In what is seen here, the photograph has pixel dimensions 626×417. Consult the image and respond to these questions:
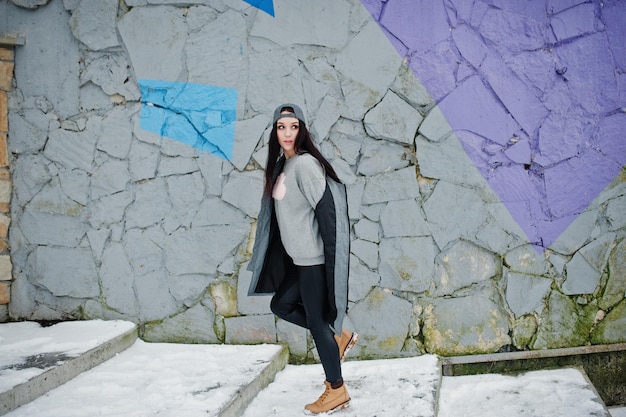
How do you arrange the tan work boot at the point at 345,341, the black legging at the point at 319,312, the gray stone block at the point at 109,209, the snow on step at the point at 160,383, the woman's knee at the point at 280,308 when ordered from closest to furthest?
the snow on step at the point at 160,383 → the black legging at the point at 319,312 → the woman's knee at the point at 280,308 → the tan work boot at the point at 345,341 → the gray stone block at the point at 109,209

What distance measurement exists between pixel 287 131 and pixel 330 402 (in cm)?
132

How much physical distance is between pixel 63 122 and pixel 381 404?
266 cm

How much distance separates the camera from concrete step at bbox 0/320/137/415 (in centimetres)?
275

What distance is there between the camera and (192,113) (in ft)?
12.3

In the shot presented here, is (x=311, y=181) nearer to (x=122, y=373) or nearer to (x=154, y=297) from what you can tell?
(x=122, y=373)

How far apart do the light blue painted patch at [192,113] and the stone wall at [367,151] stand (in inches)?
0.5

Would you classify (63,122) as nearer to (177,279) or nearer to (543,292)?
(177,279)

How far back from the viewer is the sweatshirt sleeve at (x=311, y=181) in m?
2.70

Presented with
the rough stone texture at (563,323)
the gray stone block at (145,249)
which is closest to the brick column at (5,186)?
the gray stone block at (145,249)

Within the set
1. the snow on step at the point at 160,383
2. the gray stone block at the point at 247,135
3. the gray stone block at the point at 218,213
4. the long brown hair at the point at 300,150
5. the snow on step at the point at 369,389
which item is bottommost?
the snow on step at the point at 369,389

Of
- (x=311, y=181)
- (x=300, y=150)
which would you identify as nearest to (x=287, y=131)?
(x=300, y=150)

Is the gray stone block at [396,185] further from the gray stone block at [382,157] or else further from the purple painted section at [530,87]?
the purple painted section at [530,87]

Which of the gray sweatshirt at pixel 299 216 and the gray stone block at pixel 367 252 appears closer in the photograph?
the gray sweatshirt at pixel 299 216

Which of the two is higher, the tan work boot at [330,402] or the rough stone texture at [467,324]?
the rough stone texture at [467,324]
